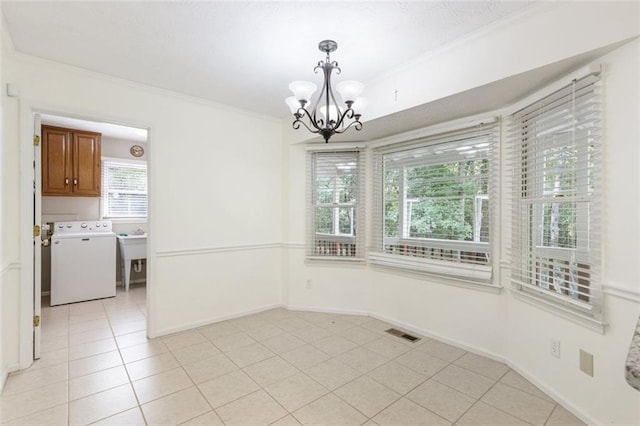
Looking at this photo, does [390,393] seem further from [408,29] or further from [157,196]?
[157,196]

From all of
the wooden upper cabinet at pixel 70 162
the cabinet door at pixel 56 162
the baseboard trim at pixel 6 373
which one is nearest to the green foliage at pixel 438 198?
the baseboard trim at pixel 6 373

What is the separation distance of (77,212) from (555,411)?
243 inches

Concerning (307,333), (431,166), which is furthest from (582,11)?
(307,333)

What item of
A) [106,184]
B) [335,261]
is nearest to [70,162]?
[106,184]

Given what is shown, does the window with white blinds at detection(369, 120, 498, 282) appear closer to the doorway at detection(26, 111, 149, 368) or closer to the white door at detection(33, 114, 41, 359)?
the doorway at detection(26, 111, 149, 368)

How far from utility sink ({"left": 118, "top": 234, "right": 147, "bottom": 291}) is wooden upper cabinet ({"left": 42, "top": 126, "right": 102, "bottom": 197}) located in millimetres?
850

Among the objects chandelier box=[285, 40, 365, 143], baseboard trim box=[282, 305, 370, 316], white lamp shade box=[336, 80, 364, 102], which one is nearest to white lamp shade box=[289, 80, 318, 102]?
chandelier box=[285, 40, 365, 143]

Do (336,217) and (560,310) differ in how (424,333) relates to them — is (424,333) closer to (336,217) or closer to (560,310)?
(560,310)

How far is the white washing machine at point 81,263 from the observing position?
416cm

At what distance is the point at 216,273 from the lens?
141 inches

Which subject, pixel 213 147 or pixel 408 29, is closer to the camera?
pixel 408 29

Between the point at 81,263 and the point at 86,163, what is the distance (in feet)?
4.97

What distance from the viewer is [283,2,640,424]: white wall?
166 cm

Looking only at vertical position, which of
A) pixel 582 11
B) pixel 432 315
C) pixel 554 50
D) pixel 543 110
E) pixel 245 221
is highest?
pixel 582 11
